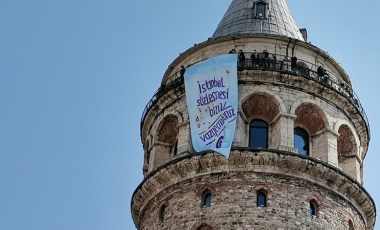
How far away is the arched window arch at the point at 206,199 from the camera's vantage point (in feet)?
83.3

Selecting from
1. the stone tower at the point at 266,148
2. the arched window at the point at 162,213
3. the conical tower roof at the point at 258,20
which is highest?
the conical tower roof at the point at 258,20

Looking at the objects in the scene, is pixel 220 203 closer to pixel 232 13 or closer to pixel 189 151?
pixel 189 151

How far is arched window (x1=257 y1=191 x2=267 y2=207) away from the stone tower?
0.03m

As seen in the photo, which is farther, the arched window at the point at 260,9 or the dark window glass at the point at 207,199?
the arched window at the point at 260,9

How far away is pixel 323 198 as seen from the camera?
25719mm

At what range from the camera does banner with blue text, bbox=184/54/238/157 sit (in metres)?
26.2

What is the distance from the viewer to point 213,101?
27.5m

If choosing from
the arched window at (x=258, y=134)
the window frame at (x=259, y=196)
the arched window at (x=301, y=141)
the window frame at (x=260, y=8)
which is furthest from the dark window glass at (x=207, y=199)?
the window frame at (x=260, y=8)

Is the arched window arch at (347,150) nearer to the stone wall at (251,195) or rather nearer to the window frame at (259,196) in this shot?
the stone wall at (251,195)

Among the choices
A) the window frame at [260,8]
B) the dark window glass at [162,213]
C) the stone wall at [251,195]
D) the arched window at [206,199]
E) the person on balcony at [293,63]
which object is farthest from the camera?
the window frame at [260,8]

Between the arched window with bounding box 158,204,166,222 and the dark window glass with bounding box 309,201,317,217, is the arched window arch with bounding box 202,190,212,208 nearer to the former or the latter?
the arched window with bounding box 158,204,166,222

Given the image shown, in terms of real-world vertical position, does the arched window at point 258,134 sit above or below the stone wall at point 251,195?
above

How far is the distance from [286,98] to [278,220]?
16.1 feet

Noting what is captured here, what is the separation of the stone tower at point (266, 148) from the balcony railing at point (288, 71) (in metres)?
0.04
